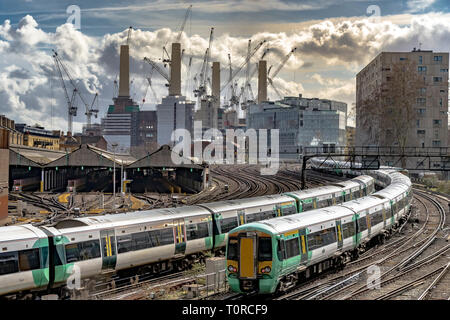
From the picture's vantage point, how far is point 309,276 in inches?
863

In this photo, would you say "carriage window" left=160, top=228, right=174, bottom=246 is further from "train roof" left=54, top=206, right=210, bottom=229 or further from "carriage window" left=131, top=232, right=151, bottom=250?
"carriage window" left=131, top=232, right=151, bottom=250

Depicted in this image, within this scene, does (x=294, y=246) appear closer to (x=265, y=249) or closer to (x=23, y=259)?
(x=265, y=249)

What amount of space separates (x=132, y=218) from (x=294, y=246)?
7086mm

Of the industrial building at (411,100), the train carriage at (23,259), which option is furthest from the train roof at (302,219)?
the industrial building at (411,100)

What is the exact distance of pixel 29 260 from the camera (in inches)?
701

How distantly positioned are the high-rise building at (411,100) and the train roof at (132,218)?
A: 241ft

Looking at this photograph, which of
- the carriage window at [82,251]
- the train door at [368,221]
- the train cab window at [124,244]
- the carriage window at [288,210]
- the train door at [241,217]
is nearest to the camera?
the carriage window at [82,251]

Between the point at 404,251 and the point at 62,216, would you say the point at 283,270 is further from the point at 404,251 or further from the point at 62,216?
the point at 62,216

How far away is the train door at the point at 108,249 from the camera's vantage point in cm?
2034

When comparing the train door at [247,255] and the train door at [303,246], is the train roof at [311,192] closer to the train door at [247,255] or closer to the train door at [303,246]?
the train door at [303,246]

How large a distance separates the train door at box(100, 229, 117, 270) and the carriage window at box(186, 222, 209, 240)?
427 centimetres
